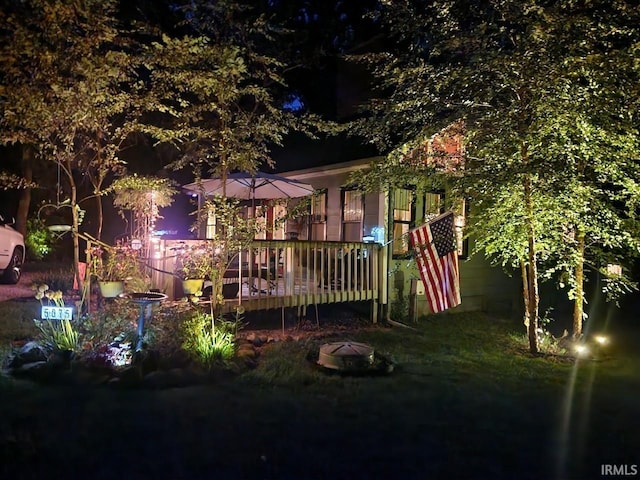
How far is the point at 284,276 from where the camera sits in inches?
336

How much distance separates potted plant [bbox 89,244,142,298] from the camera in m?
7.39

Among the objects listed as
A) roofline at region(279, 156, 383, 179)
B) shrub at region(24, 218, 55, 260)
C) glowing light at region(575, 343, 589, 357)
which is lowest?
glowing light at region(575, 343, 589, 357)

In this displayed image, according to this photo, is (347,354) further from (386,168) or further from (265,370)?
(386,168)

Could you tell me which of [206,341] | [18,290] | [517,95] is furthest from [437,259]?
[18,290]

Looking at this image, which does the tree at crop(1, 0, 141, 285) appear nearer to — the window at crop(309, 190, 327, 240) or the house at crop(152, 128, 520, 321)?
the house at crop(152, 128, 520, 321)

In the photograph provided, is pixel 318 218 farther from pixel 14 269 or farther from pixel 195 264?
pixel 14 269

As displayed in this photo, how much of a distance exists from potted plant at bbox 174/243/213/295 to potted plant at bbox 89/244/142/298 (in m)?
0.77

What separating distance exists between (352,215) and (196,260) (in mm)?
4803

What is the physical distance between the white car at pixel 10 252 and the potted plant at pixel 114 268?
15.2 feet

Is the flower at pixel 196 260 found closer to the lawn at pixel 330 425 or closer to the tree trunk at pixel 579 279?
the lawn at pixel 330 425

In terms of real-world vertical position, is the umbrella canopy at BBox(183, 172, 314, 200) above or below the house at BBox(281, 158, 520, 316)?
above

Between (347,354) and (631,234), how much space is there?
4440mm

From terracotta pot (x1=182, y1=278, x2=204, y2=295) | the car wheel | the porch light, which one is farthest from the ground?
the porch light

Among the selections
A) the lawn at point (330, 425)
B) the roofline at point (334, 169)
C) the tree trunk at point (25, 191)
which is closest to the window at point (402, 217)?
the roofline at point (334, 169)
